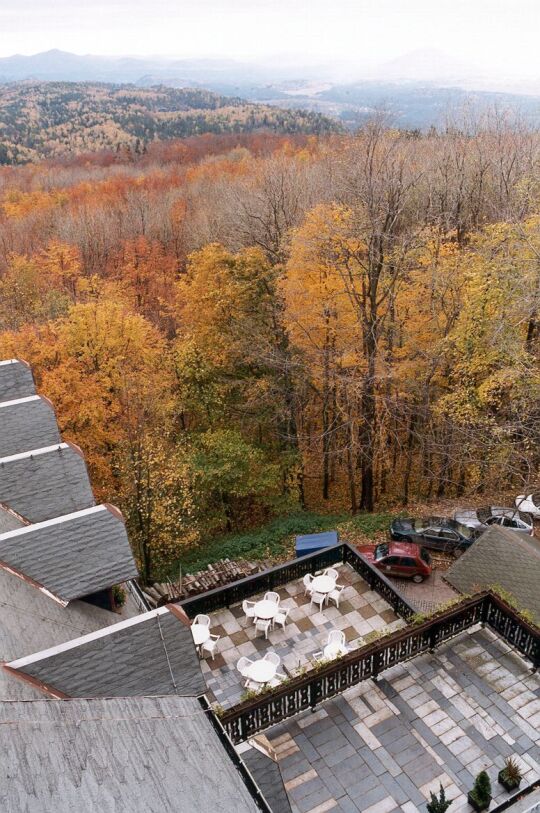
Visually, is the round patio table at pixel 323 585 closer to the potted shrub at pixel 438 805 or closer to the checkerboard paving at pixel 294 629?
the checkerboard paving at pixel 294 629

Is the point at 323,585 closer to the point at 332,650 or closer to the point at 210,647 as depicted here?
the point at 332,650

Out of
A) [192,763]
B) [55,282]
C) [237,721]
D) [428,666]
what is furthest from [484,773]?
[55,282]

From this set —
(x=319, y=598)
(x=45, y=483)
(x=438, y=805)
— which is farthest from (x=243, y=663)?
(x=45, y=483)

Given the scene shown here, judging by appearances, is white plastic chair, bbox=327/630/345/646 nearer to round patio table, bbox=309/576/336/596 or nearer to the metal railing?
round patio table, bbox=309/576/336/596

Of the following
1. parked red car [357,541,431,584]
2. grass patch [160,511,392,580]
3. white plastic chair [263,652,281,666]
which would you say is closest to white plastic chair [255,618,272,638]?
white plastic chair [263,652,281,666]

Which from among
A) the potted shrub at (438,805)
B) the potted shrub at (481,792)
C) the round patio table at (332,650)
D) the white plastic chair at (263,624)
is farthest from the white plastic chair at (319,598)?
the potted shrub at (438,805)

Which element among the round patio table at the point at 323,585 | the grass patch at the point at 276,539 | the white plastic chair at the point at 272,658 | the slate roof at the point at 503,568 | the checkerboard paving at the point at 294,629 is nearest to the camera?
the white plastic chair at the point at 272,658
